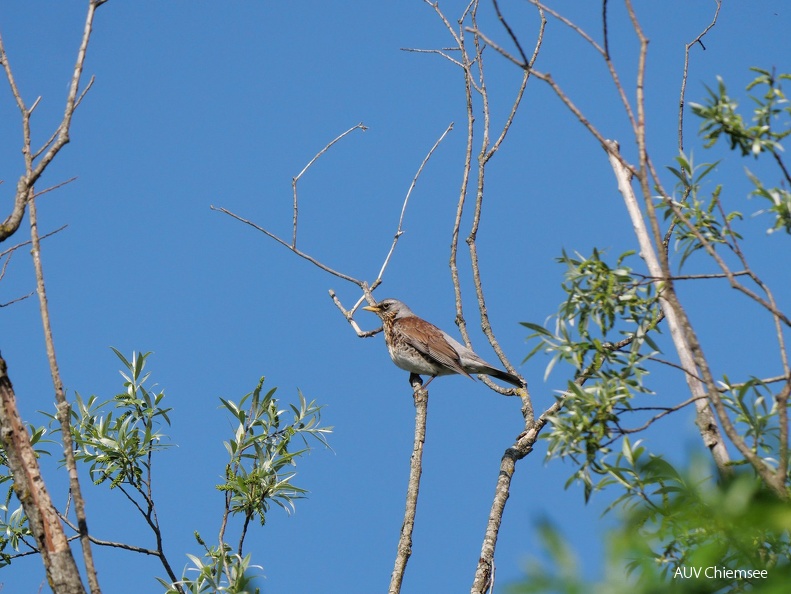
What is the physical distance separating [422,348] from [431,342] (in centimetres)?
14

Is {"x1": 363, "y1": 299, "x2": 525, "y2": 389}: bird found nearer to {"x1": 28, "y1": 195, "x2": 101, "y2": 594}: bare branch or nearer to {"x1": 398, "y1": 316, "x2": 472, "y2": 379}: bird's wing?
{"x1": 398, "y1": 316, "x2": 472, "y2": 379}: bird's wing


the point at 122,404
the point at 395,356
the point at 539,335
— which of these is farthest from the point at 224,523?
the point at 395,356

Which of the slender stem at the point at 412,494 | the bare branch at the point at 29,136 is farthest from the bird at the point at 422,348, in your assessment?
the bare branch at the point at 29,136

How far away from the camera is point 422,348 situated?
9930 mm

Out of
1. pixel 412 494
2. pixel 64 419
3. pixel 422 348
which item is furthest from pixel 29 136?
pixel 422 348

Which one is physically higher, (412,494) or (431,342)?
(431,342)

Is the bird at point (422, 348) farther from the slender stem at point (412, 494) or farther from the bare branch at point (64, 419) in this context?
the bare branch at point (64, 419)

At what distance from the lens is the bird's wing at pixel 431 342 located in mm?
9766

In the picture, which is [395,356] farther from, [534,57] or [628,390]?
[628,390]

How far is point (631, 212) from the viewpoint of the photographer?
413cm

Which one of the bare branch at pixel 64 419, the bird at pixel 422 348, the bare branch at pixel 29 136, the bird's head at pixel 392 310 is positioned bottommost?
the bare branch at pixel 64 419

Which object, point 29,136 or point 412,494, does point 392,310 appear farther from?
point 29,136

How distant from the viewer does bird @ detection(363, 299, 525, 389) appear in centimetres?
977

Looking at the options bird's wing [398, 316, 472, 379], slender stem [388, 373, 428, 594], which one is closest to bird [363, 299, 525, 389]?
bird's wing [398, 316, 472, 379]
